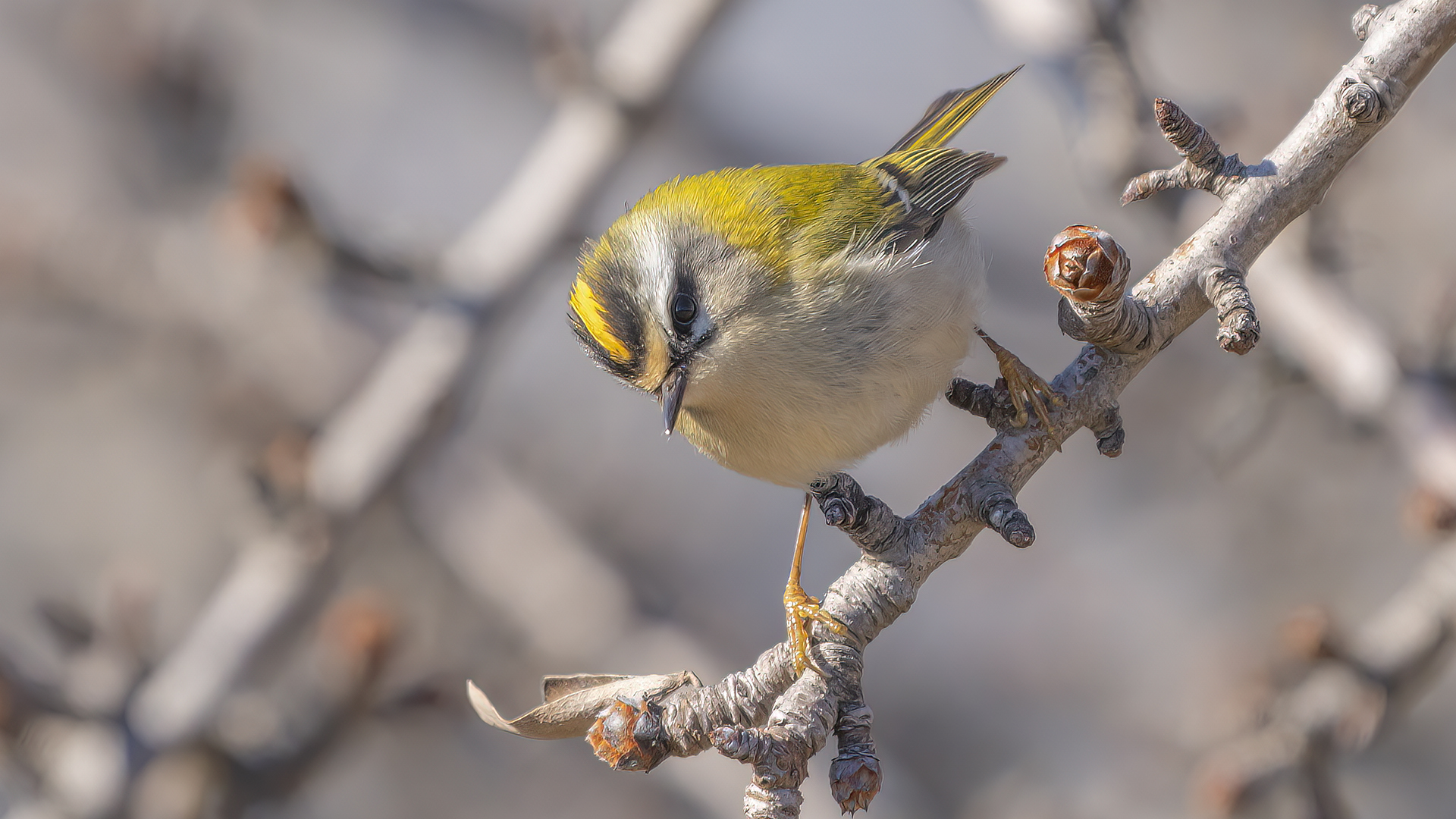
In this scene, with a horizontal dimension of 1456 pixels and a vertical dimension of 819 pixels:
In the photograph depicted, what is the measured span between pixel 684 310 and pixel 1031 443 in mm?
623

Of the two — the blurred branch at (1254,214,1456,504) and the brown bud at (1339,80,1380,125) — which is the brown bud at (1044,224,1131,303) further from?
the blurred branch at (1254,214,1456,504)

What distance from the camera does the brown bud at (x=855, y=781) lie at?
1143 mm

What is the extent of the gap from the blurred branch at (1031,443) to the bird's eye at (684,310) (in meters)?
0.43

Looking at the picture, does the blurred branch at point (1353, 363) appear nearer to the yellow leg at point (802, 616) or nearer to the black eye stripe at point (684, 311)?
the yellow leg at point (802, 616)

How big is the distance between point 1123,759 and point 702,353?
3.01 meters

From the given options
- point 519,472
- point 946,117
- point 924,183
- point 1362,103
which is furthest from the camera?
point 519,472

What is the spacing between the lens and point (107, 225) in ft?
13.9

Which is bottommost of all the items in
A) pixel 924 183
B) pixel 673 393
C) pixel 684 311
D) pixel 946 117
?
pixel 673 393

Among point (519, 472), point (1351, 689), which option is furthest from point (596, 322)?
point (519, 472)

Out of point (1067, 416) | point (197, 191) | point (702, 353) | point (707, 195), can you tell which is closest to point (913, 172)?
point (707, 195)

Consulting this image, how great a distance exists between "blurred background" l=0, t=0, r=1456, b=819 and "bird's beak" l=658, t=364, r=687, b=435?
1.24m

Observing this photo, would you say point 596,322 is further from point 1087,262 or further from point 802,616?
point 1087,262

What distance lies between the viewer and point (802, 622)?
4.98 ft

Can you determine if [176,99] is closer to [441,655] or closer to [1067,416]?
[441,655]
